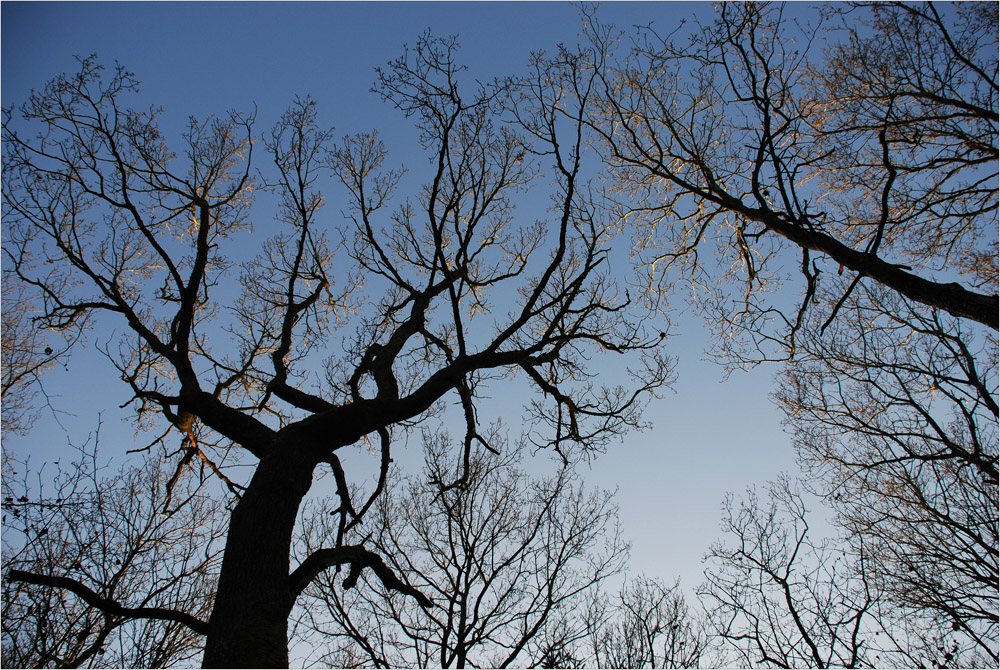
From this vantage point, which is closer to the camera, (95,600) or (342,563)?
(95,600)

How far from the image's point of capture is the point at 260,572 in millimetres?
3543

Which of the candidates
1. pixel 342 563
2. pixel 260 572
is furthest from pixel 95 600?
pixel 342 563

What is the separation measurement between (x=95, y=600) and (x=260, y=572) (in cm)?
107

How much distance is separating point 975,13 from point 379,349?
8.17 metres

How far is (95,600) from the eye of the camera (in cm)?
347

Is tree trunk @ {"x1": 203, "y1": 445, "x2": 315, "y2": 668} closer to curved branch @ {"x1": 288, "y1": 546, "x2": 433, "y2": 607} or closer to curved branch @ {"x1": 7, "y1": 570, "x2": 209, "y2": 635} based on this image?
curved branch @ {"x1": 288, "y1": 546, "x2": 433, "y2": 607}

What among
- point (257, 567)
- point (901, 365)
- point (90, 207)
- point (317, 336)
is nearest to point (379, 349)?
point (317, 336)

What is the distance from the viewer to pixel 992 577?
7719mm

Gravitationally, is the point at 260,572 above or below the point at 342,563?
below

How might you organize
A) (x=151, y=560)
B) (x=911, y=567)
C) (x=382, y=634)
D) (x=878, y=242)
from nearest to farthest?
(x=878, y=242) < (x=151, y=560) < (x=911, y=567) < (x=382, y=634)

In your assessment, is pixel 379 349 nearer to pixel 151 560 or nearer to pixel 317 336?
pixel 317 336

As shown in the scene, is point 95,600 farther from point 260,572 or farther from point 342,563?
point 342,563

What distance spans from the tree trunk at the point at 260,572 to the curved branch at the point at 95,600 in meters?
0.26

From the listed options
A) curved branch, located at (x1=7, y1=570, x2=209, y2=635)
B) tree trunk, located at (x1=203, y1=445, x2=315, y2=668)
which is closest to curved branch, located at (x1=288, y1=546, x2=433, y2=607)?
tree trunk, located at (x1=203, y1=445, x2=315, y2=668)
